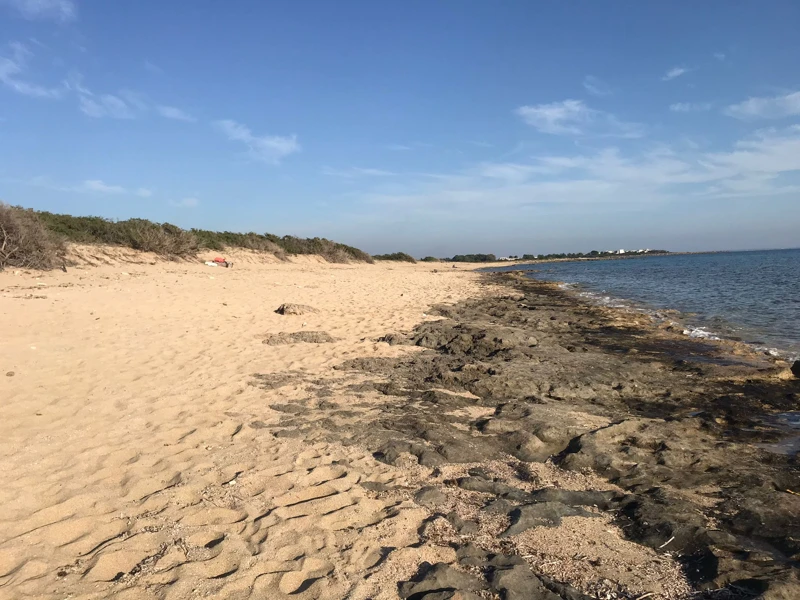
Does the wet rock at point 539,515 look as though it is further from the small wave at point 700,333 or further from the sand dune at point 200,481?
the small wave at point 700,333

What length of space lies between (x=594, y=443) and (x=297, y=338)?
4.97 m

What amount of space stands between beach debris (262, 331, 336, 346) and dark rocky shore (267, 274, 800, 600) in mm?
1221

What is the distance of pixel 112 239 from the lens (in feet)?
69.1

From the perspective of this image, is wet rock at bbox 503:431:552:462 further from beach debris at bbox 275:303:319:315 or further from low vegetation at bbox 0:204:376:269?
low vegetation at bbox 0:204:376:269

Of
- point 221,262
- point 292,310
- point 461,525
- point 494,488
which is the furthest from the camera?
point 221,262

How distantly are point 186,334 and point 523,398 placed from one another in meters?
5.31

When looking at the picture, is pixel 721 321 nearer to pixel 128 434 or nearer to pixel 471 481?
pixel 471 481

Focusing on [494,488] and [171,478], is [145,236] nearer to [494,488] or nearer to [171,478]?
[171,478]

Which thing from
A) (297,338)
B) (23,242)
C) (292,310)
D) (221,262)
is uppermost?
(23,242)

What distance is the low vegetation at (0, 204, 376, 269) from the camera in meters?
14.3

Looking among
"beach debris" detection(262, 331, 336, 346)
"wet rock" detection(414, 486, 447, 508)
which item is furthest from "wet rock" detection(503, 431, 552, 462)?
"beach debris" detection(262, 331, 336, 346)

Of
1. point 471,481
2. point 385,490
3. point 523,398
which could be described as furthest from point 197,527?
point 523,398

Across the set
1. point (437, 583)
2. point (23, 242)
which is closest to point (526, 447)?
point (437, 583)

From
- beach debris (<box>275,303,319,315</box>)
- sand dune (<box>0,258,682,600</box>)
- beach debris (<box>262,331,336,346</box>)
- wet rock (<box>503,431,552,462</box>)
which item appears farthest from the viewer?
beach debris (<box>275,303,319,315</box>)
